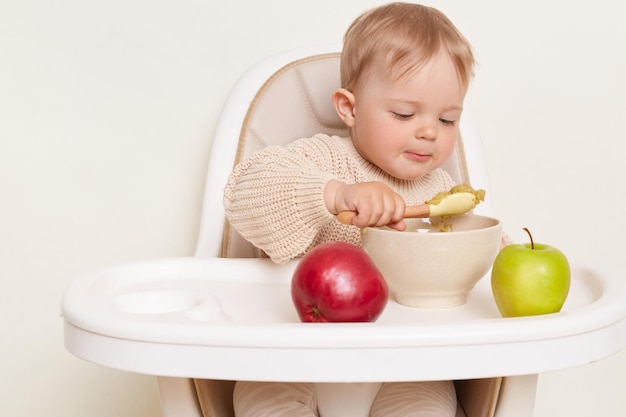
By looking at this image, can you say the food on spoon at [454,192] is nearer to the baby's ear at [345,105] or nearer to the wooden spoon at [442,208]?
the wooden spoon at [442,208]

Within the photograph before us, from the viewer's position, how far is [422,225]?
3.88 feet

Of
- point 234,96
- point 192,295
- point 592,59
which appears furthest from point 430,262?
point 592,59

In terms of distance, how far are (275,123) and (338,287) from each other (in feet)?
1.89

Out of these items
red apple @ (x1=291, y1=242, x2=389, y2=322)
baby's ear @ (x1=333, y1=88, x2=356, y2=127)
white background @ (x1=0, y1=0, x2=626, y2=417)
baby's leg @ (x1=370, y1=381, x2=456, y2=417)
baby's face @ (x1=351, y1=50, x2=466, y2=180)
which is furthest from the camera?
white background @ (x1=0, y1=0, x2=626, y2=417)

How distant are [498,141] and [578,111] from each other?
0.19m

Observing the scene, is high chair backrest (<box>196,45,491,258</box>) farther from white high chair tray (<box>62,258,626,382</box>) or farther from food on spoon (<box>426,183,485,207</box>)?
white high chair tray (<box>62,258,626,382</box>)

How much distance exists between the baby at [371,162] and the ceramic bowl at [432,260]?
4 centimetres

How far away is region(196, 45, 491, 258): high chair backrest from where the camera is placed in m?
1.35

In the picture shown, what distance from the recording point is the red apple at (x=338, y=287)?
91cm

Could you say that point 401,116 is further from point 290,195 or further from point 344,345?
point 344,345

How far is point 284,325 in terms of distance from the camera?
0.83m

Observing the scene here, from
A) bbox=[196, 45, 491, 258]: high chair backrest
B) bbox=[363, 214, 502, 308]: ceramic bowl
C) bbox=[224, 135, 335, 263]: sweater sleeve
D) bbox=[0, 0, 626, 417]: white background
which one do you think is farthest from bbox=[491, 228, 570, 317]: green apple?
bbox=[0, 0, 626, 417]: white background

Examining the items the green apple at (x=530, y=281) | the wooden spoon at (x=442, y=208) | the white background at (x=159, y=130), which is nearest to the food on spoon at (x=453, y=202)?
the wooden spoon at (x=442, y=208)

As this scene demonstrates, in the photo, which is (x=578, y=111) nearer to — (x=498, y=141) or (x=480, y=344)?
(x=498, y=141)
